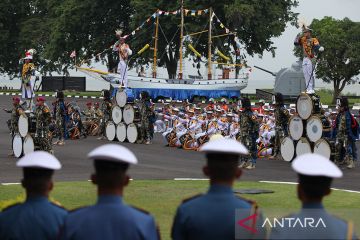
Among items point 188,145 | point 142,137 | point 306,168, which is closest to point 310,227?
point 306,168

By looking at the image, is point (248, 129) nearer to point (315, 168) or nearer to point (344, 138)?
point (344, 138)

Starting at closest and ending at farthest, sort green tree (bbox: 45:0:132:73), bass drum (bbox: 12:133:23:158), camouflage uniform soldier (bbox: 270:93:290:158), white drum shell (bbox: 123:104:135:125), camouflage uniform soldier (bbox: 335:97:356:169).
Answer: camouflage uniform soldier (bbox: 335:97:356:169), bass drum (bbox: 12:133:23:158), camouflage uniform soldier (bbox: 270:93:290:158), white drum shell (bbox: 123:104:135:125), green tree (bbox: 45:0:132:73)

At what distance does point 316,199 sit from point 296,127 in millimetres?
18907

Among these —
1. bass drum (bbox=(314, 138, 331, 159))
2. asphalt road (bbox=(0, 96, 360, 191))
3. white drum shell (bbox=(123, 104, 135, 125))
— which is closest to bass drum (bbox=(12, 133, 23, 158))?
asphalt road (bbox=(0, 96, 360, 191))

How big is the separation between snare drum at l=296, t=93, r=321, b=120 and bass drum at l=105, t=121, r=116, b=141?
9.22m

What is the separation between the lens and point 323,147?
23.2m

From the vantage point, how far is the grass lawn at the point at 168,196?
49.5 ft

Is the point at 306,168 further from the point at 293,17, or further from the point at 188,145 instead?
the point at 293,17

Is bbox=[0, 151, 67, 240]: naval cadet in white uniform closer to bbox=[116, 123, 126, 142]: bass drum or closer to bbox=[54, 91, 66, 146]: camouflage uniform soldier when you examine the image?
bbox=[54, 91, 66, 146]: camouflage uniform soldier

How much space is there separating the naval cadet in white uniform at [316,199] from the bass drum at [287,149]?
18.9m

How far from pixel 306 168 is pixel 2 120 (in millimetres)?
37997

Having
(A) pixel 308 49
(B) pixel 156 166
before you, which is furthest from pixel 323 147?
(A) pixel 308 49

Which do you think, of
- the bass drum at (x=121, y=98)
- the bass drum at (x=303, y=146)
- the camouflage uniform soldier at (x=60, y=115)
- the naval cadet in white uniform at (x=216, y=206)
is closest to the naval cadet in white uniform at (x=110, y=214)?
the naval cadet in white uniform at (x=216, y=206)

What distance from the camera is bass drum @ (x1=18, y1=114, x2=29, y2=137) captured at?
23244 millimetres
